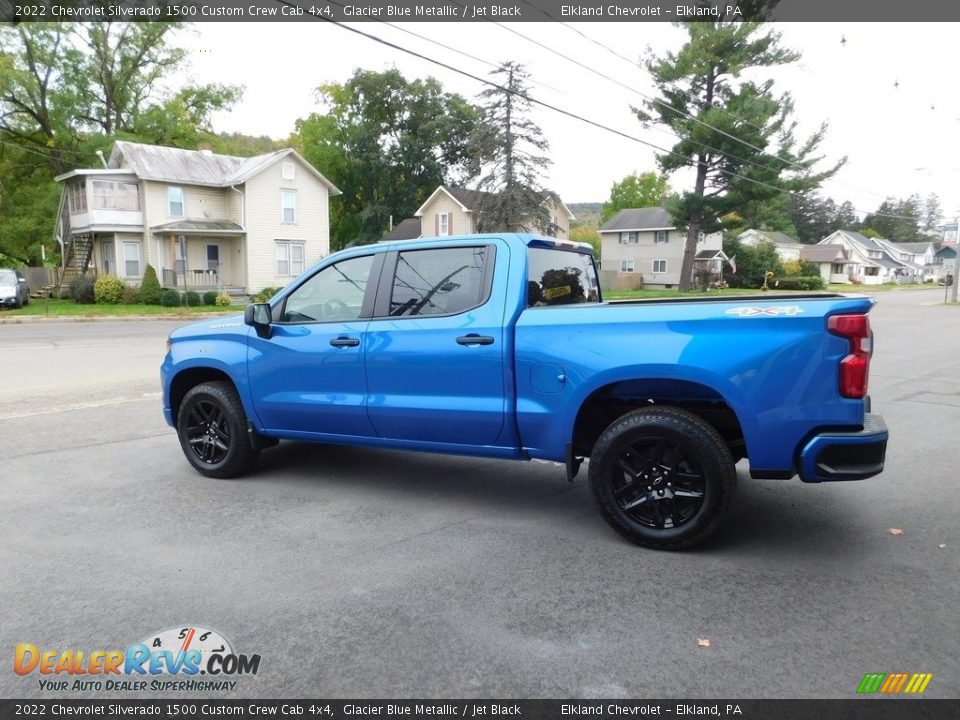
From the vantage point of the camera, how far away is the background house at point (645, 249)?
60.0 meters

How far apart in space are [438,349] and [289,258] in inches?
1526

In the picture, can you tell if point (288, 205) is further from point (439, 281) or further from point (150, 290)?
point (439, 281)

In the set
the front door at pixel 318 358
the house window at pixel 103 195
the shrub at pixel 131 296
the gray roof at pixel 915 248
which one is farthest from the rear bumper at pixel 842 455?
the gray roof at pixel 915 248

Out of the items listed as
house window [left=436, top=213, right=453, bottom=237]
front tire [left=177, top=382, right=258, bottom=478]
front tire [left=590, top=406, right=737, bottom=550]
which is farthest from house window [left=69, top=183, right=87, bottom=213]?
front tire [left=590, top=406, right=737, bottom=550]

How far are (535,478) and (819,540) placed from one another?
7.29ft

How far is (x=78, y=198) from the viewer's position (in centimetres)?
3812

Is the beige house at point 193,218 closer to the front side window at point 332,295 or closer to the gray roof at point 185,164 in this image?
the gray roof at point 185,164

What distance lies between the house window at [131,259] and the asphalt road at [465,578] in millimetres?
34631

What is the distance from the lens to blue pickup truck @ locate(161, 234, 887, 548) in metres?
3.90

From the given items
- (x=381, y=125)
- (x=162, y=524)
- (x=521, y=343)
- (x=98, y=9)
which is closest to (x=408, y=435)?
(x=521, y=343)

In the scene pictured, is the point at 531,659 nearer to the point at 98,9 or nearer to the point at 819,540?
the point at 819,540

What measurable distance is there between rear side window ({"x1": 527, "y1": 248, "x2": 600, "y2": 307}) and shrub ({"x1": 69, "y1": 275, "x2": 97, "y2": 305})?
34093 millimetres

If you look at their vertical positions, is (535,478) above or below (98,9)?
below

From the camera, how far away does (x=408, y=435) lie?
5094mm
